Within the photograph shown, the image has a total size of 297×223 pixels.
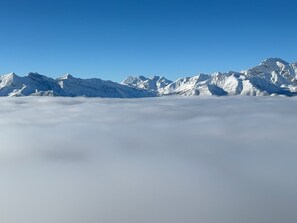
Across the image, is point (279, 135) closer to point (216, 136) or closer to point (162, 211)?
point (216, 136)

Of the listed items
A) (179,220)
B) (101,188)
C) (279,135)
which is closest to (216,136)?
(279,135)

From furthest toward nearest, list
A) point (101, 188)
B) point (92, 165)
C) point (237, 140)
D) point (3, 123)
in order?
point (3, 123) → point (237, 140) → point (92, 165) → point (101, 188)

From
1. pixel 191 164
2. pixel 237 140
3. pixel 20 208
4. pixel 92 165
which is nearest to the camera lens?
pixel 20 208

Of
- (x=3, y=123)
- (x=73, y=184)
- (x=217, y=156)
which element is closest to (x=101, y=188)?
(x=73, y=184)

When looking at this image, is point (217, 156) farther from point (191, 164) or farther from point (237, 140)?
point (237, 140)

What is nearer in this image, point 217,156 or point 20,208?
point 20,208

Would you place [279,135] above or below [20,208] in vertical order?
above
